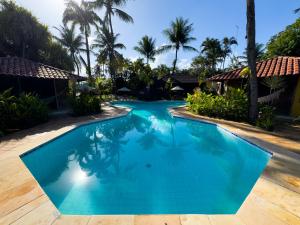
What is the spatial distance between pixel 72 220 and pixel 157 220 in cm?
146

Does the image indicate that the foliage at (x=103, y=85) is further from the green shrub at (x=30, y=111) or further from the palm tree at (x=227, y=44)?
the palm tree at (x=227, y=44)

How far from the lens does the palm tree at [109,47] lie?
93.0 feet

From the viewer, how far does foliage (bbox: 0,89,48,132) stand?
9.28 metres

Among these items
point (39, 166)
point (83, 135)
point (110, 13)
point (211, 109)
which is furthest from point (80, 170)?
point (110, 13)

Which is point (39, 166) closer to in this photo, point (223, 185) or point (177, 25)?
point (223, 185)

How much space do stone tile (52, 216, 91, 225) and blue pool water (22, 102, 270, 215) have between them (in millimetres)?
884

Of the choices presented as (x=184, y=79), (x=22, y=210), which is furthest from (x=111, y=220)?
(x=184, y=79)

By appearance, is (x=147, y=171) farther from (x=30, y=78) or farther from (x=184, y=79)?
(x=184, y=79)

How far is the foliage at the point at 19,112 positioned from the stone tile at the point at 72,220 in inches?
307

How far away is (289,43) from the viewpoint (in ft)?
60.9

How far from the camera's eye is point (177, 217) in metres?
3.38

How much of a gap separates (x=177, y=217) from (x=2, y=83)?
52.0 ft

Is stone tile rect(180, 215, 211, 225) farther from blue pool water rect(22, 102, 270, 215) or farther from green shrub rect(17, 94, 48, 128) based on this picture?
green shrub rect(17, 94, 48, 128)

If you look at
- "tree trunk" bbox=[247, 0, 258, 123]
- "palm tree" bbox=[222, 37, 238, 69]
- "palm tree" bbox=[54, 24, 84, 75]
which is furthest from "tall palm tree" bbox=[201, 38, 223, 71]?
"tree trunk" bbox=[247, 0, 258, 123]
